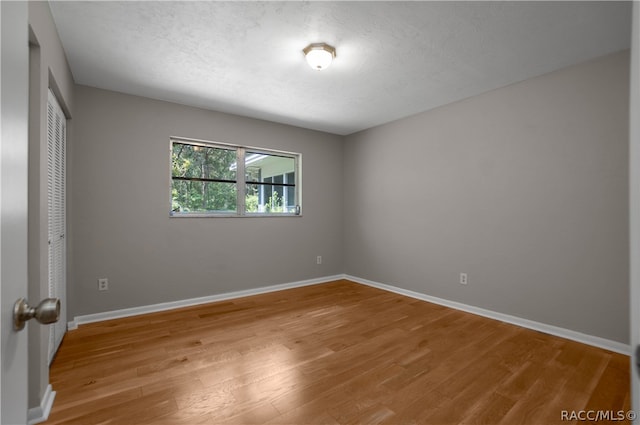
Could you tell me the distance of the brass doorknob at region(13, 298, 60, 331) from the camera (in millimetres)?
597

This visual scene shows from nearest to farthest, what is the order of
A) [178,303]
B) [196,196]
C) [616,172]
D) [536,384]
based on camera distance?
1. [536,384]
2. [616,172]
3. [178,303]
4. [196,196]

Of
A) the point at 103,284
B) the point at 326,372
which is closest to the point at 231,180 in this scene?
the point at 103,284

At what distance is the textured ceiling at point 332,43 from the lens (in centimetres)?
204

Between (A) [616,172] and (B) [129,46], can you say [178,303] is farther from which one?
(A) [616,172]

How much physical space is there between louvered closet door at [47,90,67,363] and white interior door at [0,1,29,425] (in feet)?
6.22

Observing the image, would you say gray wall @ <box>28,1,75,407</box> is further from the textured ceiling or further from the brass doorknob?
the brass doorknob

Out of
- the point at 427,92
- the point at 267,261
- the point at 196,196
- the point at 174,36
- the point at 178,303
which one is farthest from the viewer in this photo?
the point at 267,261

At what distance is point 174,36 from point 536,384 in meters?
3.68

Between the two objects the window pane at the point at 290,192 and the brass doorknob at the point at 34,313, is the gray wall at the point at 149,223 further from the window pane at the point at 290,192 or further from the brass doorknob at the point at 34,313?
the brass doorknob at the point at 34,313

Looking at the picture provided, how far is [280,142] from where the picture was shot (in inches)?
179

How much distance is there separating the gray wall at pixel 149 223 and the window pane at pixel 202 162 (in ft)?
0.53

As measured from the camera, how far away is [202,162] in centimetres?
396

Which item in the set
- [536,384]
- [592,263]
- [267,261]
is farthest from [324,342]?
[592,263]

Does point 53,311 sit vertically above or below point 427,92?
below
